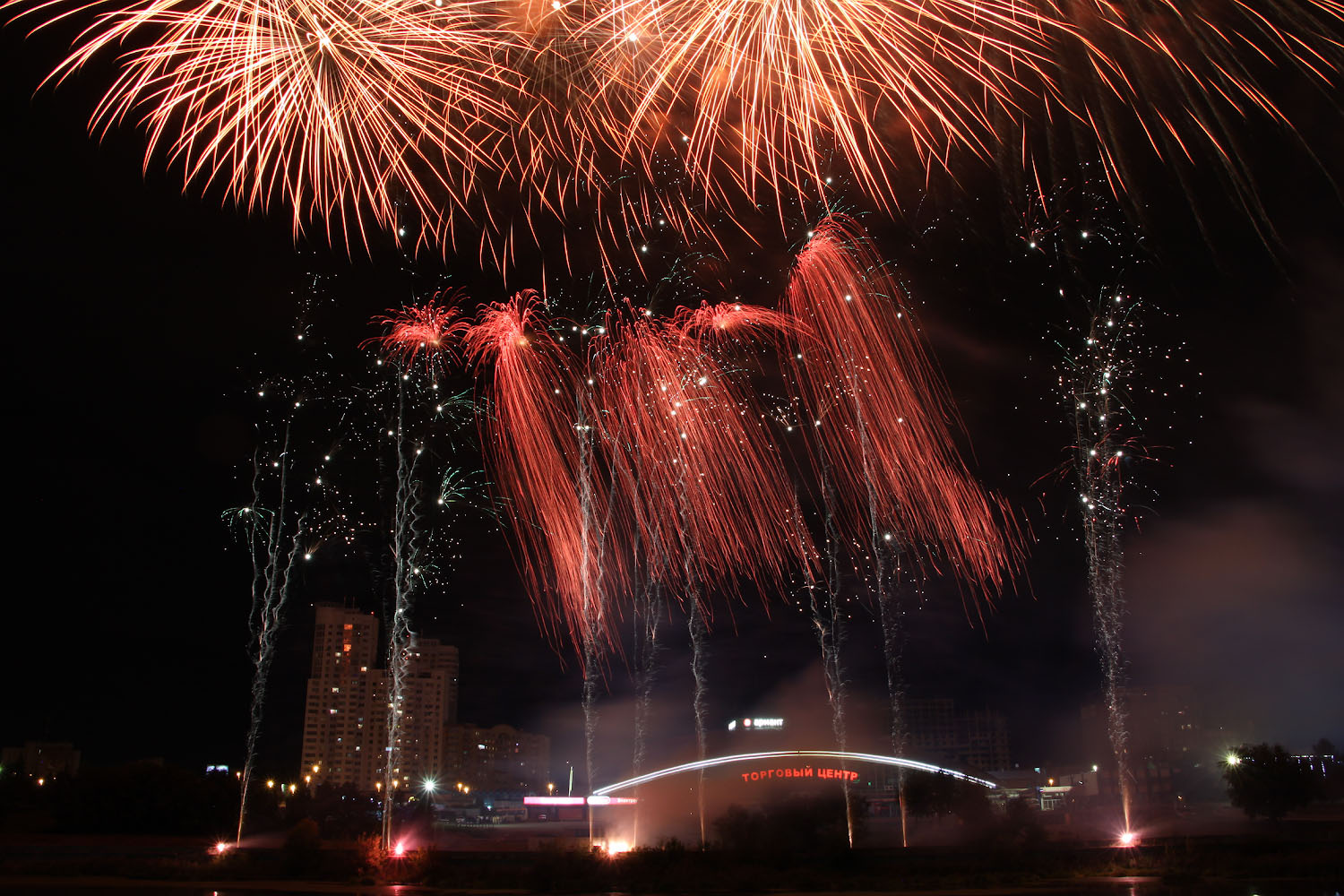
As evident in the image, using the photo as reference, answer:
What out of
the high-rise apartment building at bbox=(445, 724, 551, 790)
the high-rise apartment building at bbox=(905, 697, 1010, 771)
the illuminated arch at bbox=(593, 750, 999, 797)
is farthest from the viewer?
the high-rise apartment building at bbox=(445, 724, 551, 790)

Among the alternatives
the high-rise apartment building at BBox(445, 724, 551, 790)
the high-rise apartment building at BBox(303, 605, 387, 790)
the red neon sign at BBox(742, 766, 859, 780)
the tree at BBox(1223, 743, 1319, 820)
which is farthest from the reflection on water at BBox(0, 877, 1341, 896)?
the high-rise apartment building at BBox(445, 724, 551, 790)

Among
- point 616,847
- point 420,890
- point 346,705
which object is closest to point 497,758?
point 346,705

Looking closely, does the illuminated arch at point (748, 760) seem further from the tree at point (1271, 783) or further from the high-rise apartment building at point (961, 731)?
the high-rise apartment building at point (961, 731)

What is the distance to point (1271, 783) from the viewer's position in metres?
30.4

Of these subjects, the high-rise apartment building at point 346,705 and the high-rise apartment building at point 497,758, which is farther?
the high-rise apartment building at point 497,758

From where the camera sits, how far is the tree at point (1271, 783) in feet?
99.7

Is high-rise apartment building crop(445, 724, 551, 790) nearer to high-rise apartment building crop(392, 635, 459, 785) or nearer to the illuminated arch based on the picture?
high-rise apartment building crop(392, 635, 459, 785)

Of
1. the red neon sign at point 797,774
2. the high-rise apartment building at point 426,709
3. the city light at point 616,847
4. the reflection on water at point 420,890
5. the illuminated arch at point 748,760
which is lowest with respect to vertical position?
the reflection on water at point 420,890

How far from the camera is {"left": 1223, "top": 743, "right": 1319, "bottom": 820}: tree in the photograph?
30.4 metres

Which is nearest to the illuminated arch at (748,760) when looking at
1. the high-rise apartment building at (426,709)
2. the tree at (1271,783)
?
the tree at (1271,783)

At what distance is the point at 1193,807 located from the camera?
40.9m

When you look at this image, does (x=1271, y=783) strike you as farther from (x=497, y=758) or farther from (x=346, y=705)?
Answer: (x=497, y=758)

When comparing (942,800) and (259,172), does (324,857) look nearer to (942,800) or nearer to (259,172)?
(259,172)

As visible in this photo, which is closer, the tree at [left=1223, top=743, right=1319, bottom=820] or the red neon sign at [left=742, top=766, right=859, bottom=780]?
the tree at [left=1223, top=743, right=1319, bottom=820]
